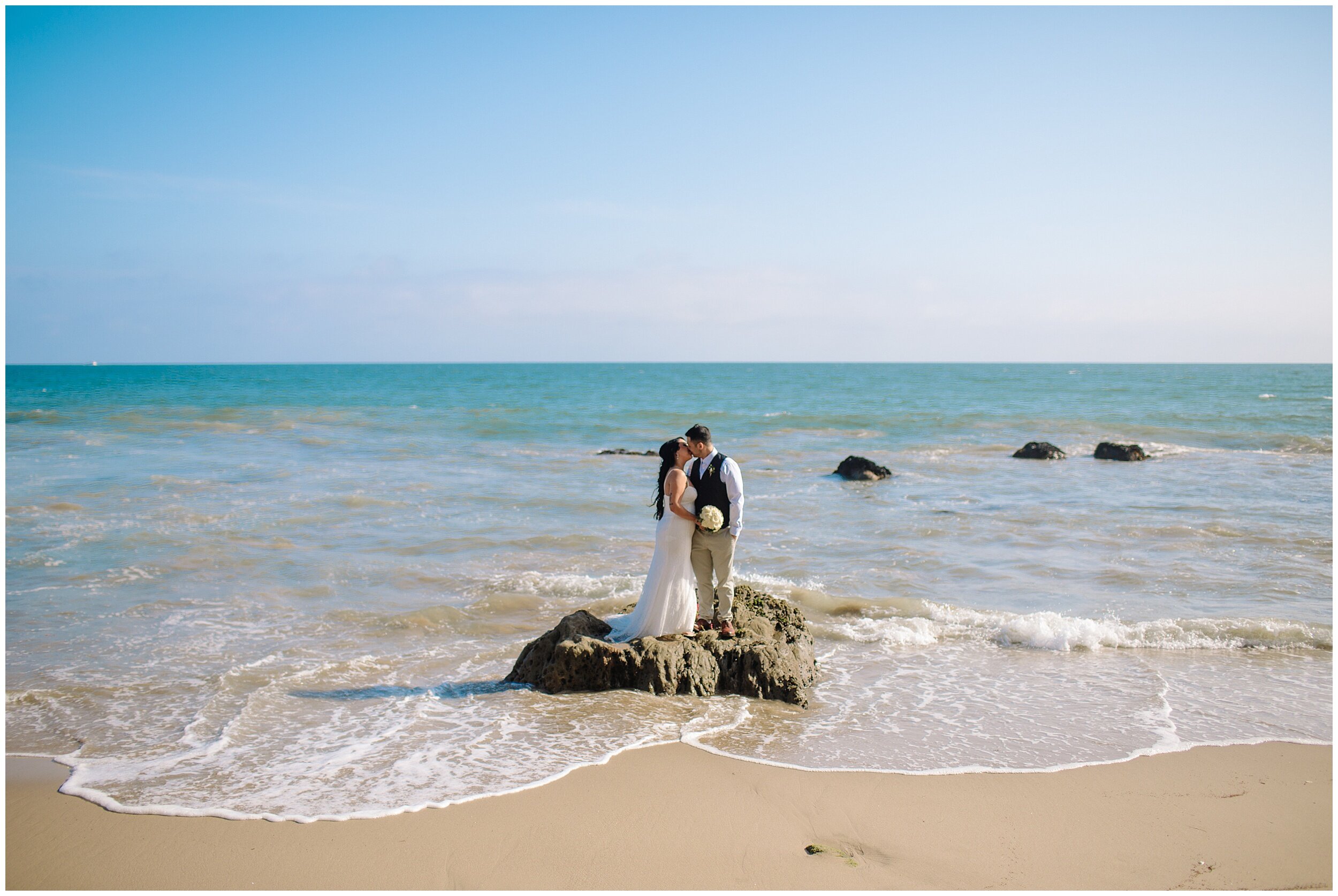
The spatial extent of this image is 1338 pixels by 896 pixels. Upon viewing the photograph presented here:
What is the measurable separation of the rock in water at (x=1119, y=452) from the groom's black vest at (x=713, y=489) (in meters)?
22.2

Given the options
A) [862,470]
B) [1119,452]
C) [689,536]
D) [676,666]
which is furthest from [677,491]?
[1119,452]

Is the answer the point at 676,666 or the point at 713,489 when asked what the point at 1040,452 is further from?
the point at 676,666

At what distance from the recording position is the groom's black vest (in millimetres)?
7281

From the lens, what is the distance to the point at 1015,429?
38.3 m

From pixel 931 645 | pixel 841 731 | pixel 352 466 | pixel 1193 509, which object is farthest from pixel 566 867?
pixel 352 466

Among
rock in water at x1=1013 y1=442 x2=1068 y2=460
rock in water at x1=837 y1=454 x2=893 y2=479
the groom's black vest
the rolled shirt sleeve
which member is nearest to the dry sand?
the rolled shirt sleeve

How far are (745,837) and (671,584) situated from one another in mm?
2645

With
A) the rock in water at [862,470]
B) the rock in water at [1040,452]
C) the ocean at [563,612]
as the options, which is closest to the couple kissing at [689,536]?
the ocean at [563,612]

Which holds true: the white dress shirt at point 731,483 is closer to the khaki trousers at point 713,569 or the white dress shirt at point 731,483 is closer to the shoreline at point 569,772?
the khaki trousers at point 713,569

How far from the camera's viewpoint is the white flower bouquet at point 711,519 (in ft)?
23.2

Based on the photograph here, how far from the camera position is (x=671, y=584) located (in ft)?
24.1

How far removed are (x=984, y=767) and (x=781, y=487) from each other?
15.3m

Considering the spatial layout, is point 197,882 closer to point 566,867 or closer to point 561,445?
point 566,867

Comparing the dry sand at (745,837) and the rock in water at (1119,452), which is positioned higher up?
the rock in water at (1119,452)
